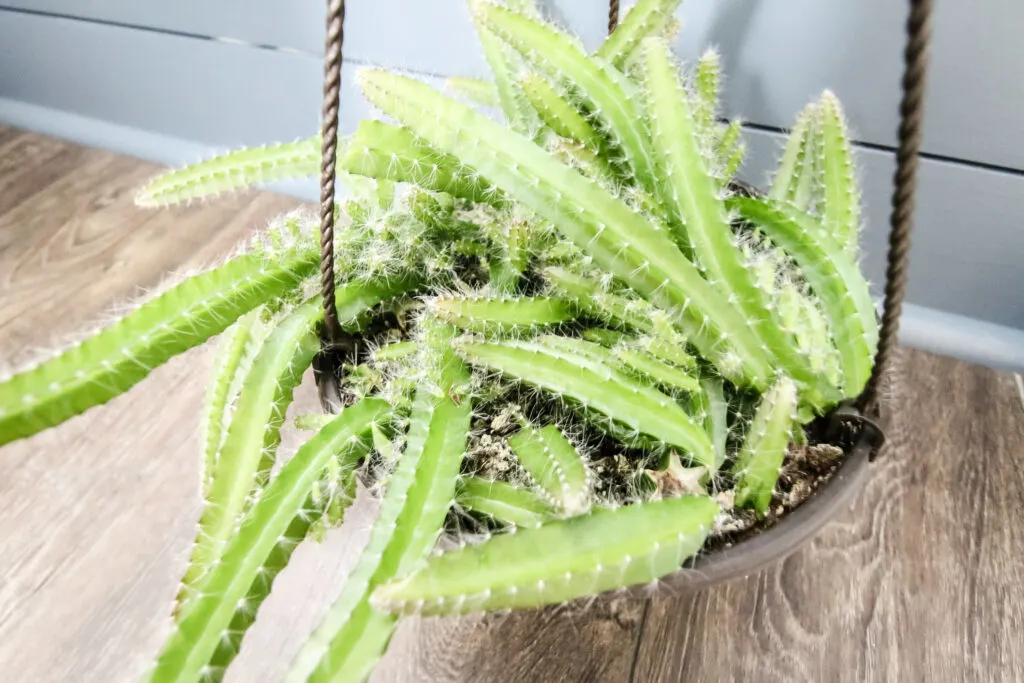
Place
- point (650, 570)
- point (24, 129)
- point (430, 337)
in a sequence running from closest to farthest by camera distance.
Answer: point (650, 570) → point (430, 337) → point (24, 129)

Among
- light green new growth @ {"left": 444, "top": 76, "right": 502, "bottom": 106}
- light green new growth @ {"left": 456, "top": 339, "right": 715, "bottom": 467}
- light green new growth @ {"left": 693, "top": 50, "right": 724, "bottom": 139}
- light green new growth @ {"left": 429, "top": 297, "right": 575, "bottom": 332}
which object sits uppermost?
light green new growth @ {"left": 693, "top": 50, "right": 724, "bottom": 139}

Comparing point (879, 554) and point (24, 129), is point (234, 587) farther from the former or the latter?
point (24, 129)

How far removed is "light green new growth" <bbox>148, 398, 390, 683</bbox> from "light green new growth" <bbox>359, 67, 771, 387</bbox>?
0.17 meters

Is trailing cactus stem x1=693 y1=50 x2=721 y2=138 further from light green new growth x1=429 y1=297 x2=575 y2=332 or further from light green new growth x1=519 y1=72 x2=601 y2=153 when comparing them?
light green new growth x1=429 y1=297 x2=575 y2=332

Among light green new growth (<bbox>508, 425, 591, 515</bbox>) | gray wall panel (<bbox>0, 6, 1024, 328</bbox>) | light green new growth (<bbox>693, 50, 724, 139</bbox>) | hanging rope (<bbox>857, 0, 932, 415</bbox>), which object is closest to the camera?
hanging rope (<bbox>857, 0, 932, 415</bbox>)

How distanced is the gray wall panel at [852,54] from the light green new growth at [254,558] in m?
0.47

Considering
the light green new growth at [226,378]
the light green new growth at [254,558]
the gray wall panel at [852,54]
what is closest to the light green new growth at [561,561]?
the light green new growth at [254,558]

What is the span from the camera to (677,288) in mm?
Result: 436

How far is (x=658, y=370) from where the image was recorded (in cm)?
42

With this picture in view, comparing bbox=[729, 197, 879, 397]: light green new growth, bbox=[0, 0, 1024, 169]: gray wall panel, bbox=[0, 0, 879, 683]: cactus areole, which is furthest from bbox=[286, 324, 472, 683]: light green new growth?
bbox=[0, 0, 1024, 169]: gray wall panel

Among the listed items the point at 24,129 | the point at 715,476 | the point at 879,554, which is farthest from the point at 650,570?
the point at 24,129

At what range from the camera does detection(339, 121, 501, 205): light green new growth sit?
18.3 inches

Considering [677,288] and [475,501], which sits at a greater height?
[677,288]

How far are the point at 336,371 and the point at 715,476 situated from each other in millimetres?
277
